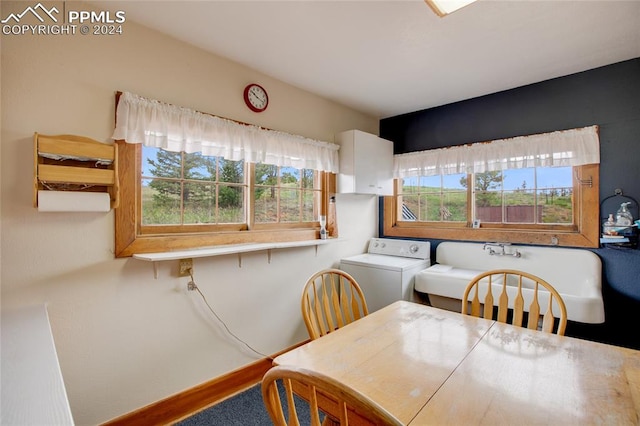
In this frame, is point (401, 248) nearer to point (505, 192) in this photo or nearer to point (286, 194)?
point (505, 192)

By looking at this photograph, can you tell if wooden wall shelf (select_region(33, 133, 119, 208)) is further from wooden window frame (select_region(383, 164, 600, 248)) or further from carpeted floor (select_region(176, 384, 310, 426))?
wooden window frame (select_region(383, 164, 600, 248))

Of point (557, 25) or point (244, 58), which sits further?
point (244, 58)

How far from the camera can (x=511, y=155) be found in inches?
102

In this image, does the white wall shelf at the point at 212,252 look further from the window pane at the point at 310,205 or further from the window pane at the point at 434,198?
the window pane at the point at 434,198

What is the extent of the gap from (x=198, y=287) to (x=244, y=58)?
5.27 feet

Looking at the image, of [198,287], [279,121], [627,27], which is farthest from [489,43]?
[198,287]

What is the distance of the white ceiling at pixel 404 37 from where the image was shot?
5.25ft

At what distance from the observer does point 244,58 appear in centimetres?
212

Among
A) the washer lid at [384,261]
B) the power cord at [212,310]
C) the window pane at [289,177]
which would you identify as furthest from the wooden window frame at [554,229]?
the power cord at [212,310]

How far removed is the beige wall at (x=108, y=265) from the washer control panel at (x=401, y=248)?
1.38 m

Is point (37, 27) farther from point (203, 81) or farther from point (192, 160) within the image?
point (192, 160)

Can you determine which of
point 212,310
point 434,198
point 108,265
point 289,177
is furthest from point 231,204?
point 434,198

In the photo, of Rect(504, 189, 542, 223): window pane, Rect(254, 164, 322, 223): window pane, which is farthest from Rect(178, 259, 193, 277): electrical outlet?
Rect(504, 189, 542, 223): window pane

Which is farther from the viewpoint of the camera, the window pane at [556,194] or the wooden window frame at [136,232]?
the window pane at [556,194]
